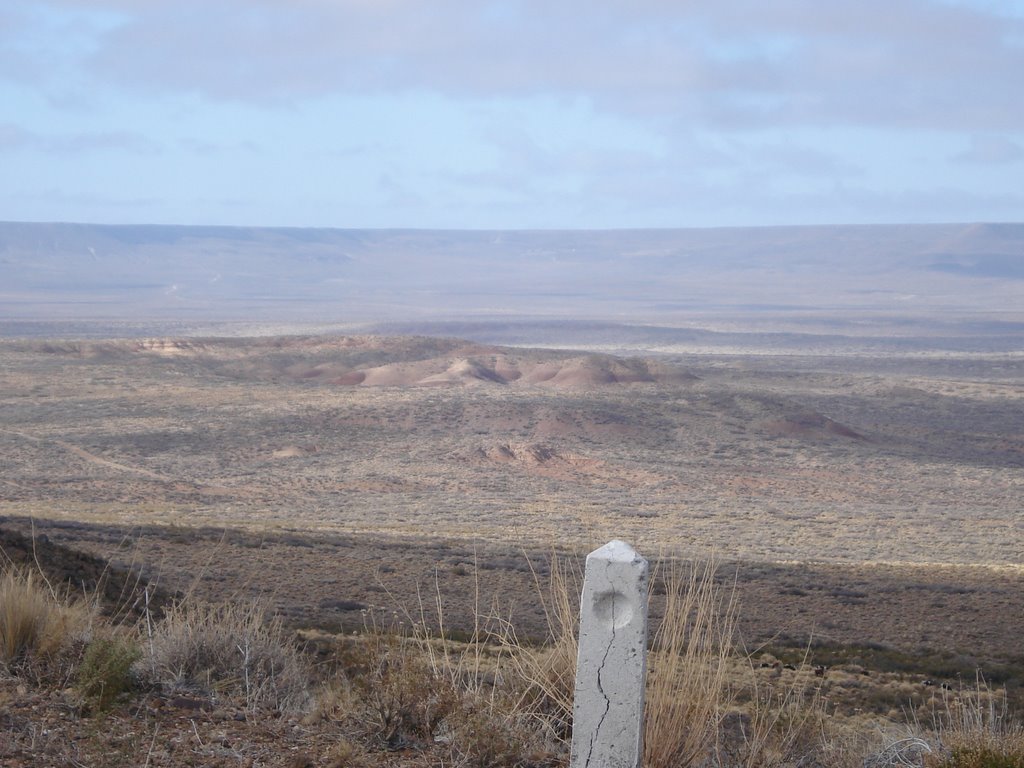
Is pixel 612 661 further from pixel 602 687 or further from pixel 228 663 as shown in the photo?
pixel 228 663

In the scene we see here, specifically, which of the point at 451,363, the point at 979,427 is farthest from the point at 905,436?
the point at 451,363

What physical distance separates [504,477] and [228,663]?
96.9ft

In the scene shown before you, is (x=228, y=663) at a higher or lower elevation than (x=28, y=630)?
lower

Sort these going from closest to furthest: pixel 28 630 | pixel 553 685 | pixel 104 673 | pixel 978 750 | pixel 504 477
A: pixel 978 750
pixel 553 685
pixel 104 673
pixel 28 630
pixel 504 477

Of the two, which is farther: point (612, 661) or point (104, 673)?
point (104, 673)

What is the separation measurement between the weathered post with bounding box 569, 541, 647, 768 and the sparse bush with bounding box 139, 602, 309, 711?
210 cm

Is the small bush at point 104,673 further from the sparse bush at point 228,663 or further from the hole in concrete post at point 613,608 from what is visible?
the hole in concrete post at point 613,608

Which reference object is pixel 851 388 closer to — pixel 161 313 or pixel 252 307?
pixel 161 313

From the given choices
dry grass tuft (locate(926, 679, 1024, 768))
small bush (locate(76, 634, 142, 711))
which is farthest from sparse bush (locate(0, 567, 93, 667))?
dry grass tuft (locate(926, 679, 1024, 768))

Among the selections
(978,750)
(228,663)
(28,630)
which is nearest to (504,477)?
(228,663)

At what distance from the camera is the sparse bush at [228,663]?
635 centimetres

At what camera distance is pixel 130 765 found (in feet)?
16.0

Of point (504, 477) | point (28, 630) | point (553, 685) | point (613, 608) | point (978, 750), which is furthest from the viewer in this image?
point (504, 477)

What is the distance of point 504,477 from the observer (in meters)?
36.2
